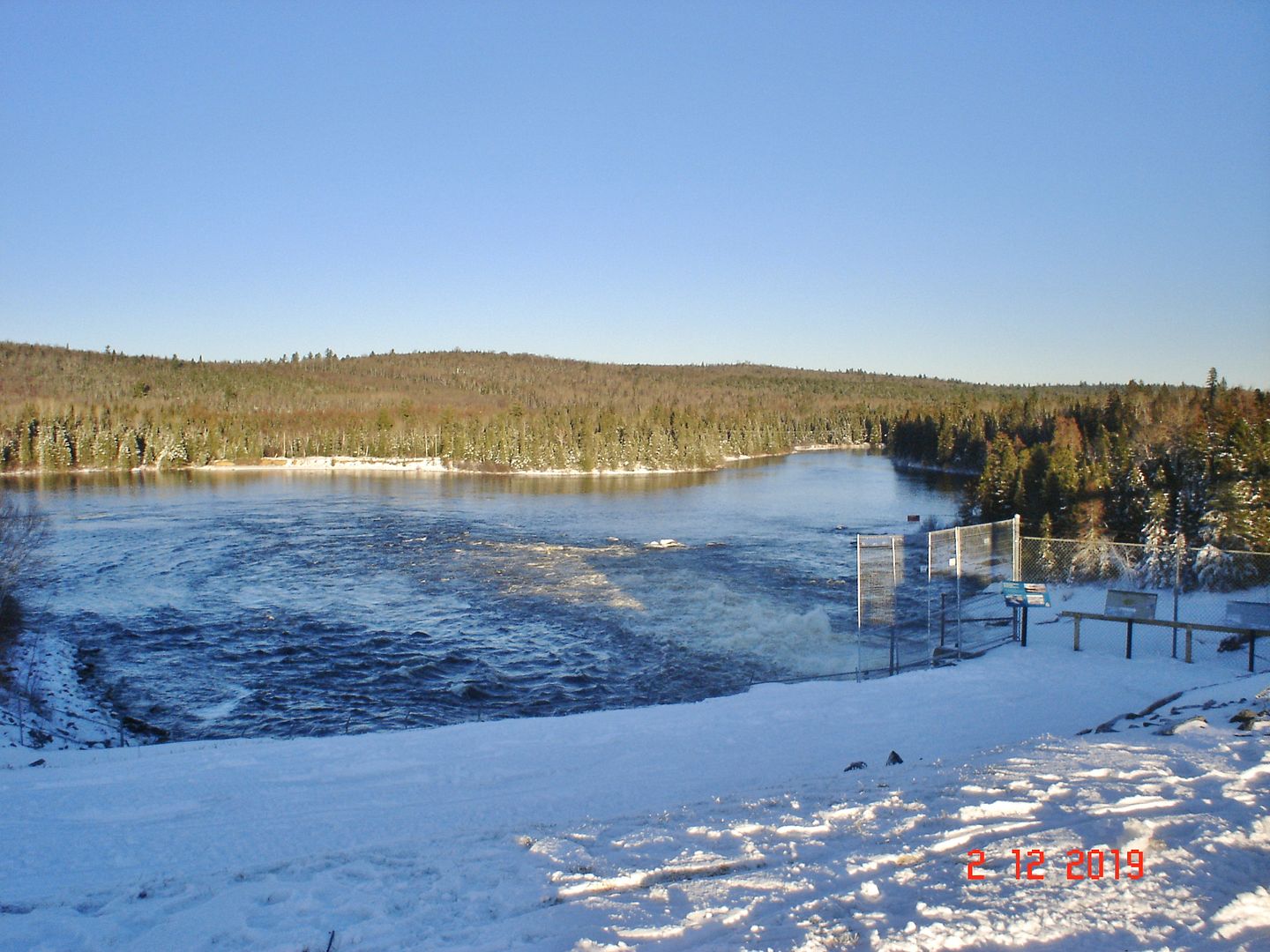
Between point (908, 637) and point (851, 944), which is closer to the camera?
point (851, 944)

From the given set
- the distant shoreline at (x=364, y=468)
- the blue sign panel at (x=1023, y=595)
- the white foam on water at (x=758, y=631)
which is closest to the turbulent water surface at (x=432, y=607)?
the white foam on water at (x=758, y=631)

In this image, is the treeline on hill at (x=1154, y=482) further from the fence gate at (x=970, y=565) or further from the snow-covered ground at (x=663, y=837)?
the snow-covered ground at (x=663, y=837)

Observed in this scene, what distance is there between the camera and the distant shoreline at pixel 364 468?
9962cm

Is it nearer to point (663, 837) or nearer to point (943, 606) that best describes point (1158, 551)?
point (943, 606)

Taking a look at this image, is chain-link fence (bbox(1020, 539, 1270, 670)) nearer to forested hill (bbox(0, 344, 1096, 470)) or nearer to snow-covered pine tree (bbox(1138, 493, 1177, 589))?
snow-covered pine tree (bbox(1138, 493, 1177, 589))

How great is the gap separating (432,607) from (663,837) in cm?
2082

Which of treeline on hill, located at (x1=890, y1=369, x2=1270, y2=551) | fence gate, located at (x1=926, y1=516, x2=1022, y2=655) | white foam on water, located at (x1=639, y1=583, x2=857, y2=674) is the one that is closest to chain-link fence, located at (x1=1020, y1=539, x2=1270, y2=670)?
fence gate, located at (x1=926, y1=516, x2=1022, y2=655)

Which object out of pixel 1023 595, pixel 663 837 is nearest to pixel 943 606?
pixel 1023 595

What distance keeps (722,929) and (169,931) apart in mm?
3363

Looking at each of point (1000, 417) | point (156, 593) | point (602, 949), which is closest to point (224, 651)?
point (156, 593)

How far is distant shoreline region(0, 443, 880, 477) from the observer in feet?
327

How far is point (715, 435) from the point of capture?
119 m

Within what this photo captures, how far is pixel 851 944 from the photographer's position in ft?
14.9

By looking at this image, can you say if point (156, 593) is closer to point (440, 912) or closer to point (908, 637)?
point (908, 637)
